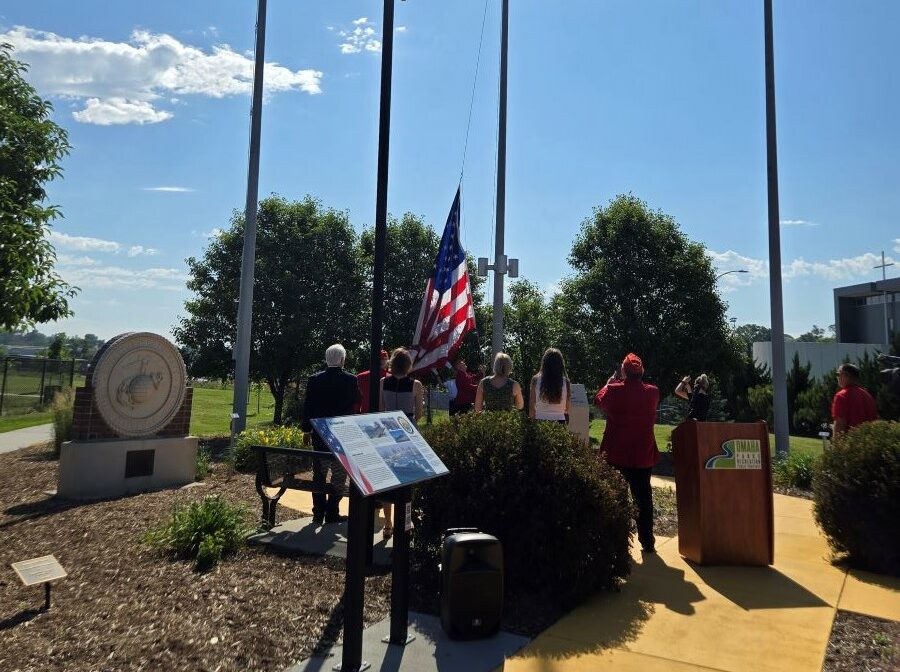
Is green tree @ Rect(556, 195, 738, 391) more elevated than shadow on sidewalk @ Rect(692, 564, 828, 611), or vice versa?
green tree @ Rect(556, 195, 738, 391)

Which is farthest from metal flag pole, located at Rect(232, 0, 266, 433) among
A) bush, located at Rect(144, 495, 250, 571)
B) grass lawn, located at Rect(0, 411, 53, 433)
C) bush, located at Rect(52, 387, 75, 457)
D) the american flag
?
grass lawn, located at Rect(0, 411, 53, 433)

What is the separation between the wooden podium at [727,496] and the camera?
18.9ft

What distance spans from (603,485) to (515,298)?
2036cm

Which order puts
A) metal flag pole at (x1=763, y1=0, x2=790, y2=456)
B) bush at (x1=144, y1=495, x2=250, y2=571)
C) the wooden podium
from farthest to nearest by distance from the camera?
1. metal flag pole at (x1=763, y1=0, x2=790, y2=456)
2. the wooden podium
3. bush at (x1=144, y1=495, x2=250, y2=571)

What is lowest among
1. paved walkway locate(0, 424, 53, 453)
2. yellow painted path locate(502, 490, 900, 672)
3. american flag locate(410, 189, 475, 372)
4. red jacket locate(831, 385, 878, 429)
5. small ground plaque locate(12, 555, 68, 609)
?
yellow painted path locate(502, 490, 900, 672)

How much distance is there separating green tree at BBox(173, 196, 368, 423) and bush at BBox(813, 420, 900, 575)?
13.5 meters

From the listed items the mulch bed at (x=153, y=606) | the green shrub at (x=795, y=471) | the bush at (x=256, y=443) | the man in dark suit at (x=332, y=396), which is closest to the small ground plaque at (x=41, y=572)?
the mulch bed at (x=153, y=606)

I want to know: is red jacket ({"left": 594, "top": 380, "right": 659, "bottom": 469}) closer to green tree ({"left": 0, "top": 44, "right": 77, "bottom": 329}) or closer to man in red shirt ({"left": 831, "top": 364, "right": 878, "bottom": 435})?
man in red shirt ({"left": 831, "top": 364, "right": 878, "bottom": 435})

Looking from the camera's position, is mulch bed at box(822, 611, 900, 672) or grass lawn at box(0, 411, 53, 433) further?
grass lawn at box(0, 411, 53, 433)

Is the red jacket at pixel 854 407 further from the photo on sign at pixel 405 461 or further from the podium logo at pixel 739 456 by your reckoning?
the photo on sign at pixel 405 461

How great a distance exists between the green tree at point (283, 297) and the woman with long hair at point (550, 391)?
454 inches

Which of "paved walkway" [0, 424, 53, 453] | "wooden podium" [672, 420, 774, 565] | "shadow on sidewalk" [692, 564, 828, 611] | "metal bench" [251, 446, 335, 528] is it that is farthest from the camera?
"paved walkway" [0, 424, 53, 453]

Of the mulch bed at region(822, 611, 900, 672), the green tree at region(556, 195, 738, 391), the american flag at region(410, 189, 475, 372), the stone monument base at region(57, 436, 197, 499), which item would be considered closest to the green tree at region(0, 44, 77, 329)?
the stone monument base at region(57, 436, 197, 499)

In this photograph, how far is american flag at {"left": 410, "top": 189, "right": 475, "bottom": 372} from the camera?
32.9 feet
